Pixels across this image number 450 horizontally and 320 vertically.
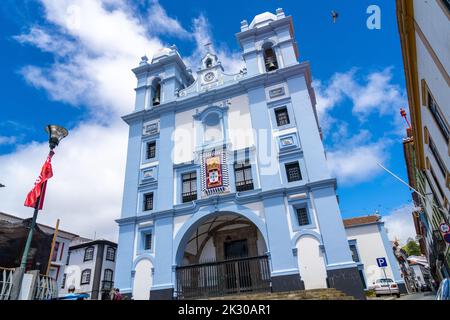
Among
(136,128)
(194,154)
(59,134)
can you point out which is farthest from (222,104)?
(59,134)

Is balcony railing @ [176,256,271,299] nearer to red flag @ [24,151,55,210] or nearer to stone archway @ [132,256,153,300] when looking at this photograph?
stone archway @ [132,256,153,300]

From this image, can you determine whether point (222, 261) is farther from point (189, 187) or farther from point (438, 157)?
point (438, 157)

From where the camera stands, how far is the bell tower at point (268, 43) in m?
21.5

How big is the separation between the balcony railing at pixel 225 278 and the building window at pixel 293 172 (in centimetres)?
494

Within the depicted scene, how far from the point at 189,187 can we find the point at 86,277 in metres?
27.6

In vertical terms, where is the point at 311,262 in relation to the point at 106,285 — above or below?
below

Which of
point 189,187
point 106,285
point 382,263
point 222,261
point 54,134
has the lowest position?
point 382,263

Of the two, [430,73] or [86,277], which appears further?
[86,277]

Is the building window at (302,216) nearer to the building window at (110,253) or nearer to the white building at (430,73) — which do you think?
the white building at (430,73)

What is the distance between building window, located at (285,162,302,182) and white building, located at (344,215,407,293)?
620 inches

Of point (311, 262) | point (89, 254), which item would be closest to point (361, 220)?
point (311, 262)

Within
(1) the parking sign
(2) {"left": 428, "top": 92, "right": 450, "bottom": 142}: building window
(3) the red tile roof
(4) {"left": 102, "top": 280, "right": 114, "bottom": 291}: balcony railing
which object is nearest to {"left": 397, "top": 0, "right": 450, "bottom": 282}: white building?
(2) {"left": 428, "top": 92, "right": 450, "bottom": 142}: building window

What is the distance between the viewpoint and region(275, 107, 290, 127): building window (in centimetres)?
1959

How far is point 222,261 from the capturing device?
16.2m
